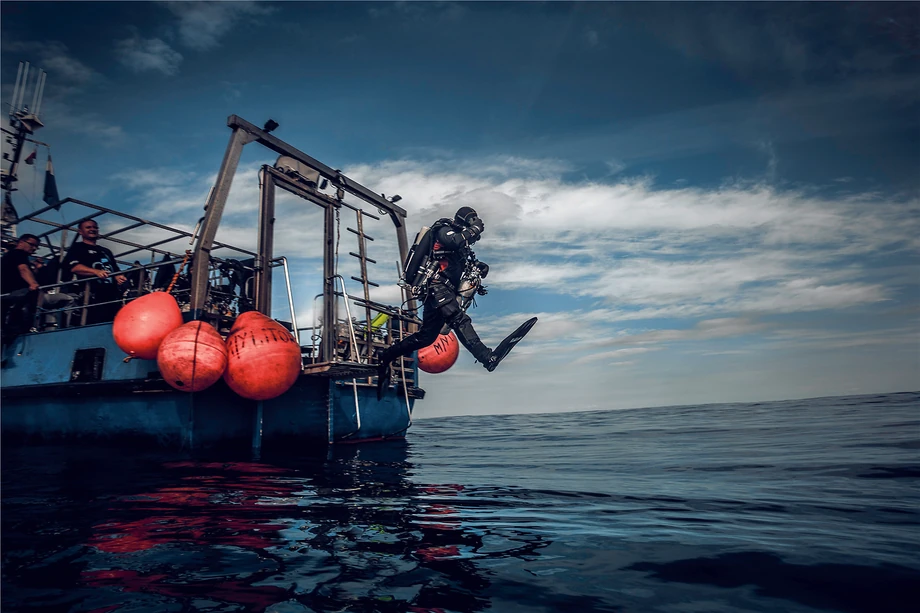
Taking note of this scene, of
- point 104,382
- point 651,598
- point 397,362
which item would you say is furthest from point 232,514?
point 397,362

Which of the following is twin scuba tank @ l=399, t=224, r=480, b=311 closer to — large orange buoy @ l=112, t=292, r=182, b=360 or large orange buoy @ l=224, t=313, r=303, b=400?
large orange buoy @ l=224, t=313, r=303, b=400

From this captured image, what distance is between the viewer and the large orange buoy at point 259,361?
744cm

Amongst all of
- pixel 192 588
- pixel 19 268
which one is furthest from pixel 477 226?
pixel 19 268

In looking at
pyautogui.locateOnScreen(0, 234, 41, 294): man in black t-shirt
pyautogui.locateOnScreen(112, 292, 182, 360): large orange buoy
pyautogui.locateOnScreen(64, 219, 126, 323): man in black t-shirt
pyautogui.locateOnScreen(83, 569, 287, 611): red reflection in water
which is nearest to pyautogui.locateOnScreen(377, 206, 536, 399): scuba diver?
pyautogui.locateOnScreen(112, 292, 182, 360): large orange buoy

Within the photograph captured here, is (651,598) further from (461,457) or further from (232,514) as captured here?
(461,457)

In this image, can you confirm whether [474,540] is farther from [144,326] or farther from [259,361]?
[144,326]

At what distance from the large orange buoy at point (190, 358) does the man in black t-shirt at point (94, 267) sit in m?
3.50

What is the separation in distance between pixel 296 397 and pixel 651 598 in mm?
8598

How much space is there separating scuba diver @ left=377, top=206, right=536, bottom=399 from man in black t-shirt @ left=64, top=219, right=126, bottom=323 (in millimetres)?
5662

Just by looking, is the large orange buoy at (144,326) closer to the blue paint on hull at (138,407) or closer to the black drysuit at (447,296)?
the blue paint on hull at (138,407)

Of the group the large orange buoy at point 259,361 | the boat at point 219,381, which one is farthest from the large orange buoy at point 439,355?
the large orange buoy at point 259,361

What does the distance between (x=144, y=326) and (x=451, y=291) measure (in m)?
4.95

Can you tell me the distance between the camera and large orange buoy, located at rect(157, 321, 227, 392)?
7090 millimetres

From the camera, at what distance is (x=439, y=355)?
12680 mm
